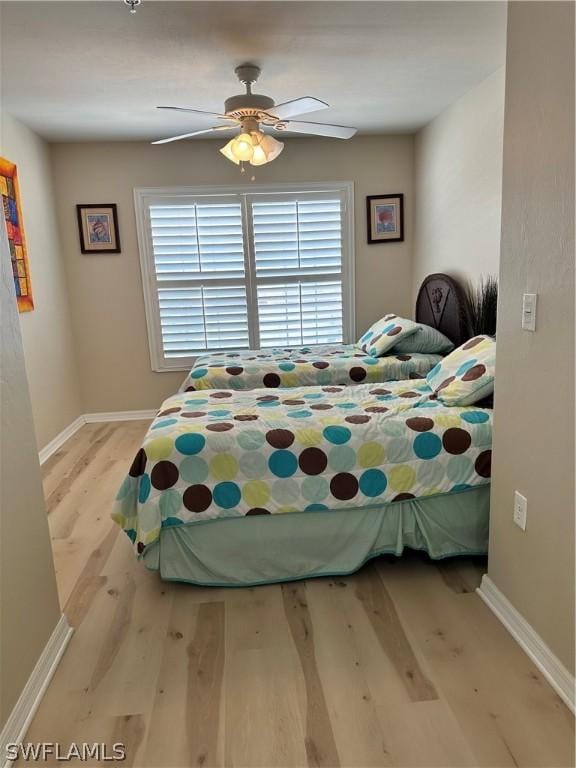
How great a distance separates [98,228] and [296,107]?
260 centimetres

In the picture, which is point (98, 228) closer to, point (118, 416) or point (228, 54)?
point (118, 416)

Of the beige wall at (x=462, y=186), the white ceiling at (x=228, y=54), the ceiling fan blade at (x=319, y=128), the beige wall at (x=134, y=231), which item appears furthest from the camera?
the beige wall at (x=134, y=231)

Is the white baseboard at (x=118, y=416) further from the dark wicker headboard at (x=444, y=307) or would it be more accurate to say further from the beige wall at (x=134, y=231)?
the dark wicker headboard at (x=444, y=307)

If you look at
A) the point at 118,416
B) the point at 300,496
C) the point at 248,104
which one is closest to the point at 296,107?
the point at 248,104

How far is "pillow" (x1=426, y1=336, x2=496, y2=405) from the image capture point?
8.11 ft

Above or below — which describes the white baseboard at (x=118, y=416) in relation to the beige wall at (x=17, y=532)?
below

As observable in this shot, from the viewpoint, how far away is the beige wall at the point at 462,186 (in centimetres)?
338

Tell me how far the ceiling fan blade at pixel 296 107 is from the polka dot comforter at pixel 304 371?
5.58ft

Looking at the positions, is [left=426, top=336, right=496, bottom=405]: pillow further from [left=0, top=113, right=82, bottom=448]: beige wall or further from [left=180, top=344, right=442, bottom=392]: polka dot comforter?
[left=0, top=113, right=82, bottom=448]: beige wall

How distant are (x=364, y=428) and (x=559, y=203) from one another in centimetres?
118

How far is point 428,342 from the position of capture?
13.0ft

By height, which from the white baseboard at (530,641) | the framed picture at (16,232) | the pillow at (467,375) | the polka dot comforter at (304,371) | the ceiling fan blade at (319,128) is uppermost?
the ceiling fan blade at (319,128)

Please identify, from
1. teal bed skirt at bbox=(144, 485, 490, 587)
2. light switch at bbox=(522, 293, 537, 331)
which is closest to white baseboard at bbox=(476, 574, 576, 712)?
teal bed skirt at bbox=(144, 485, 490, 587)

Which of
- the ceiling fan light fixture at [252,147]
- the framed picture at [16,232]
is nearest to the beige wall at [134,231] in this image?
the framed picture at [16,232]
